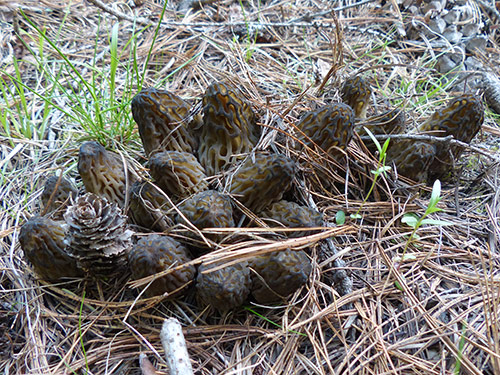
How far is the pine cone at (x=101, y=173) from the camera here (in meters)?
2.25

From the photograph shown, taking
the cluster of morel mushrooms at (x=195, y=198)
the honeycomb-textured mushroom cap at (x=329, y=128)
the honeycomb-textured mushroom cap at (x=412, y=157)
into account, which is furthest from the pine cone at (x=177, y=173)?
the honeycomb-textured mushroom cap at (x=412, y=157)

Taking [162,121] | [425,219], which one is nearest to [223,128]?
[162,121]

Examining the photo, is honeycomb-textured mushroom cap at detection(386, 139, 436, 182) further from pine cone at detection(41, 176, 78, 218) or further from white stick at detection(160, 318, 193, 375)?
pine cone at detection(41, 176, 78, 218)

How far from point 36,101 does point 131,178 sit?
141 centimetres

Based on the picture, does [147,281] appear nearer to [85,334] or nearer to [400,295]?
[85,334]

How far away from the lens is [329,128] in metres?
2.42

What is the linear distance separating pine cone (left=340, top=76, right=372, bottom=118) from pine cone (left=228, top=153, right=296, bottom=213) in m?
0.92

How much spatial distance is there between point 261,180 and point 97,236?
0.90m

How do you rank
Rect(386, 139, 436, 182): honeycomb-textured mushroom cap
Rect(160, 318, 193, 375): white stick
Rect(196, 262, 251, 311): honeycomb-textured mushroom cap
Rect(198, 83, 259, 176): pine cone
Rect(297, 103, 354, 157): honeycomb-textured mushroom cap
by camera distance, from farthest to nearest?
Rect(386, 139, 436, 182): honeycomb-textured mushroom cap → Rect(297, 103, 354, 157): honeycomb-textured mushroom cap → Rect(198, 83, 259, 176): pine cone → Rect(196, 262, 251, 311): honeycomb-textured mushroom cap → Rect(160, 318, 193, 375): white stick

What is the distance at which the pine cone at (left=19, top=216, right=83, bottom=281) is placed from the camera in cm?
Answer: 206

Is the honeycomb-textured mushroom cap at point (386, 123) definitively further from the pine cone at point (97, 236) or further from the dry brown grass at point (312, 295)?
the pine cone at point (97, 236)

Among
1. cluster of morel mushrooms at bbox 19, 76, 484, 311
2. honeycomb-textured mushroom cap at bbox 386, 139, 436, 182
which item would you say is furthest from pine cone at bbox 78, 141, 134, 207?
honeycomb-textured mushroom cap at bbox 386, 139, 436, 182

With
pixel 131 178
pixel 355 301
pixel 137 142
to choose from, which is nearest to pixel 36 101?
pixel 137 142

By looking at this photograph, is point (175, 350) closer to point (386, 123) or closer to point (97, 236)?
point (97, 236)
